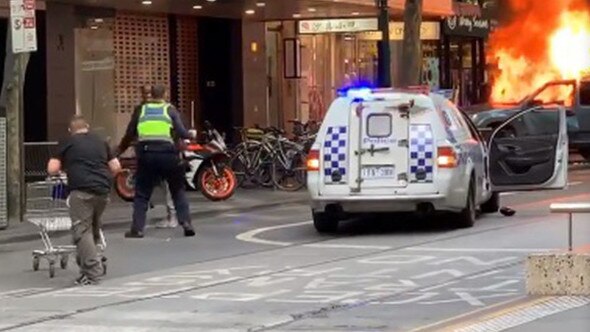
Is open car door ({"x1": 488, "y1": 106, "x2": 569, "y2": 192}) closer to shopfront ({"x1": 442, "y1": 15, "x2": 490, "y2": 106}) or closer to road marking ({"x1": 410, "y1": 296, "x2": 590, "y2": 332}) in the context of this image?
road marking ({"x1": 410, "y1": 296, "x2": 590, "y2": 332})

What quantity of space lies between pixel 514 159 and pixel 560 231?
7.27ft

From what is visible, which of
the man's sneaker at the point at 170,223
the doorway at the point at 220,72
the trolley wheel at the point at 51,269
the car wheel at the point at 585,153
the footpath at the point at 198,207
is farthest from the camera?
the car wheel at the point at 585,153

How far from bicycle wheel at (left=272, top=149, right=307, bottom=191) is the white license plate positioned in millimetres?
7565

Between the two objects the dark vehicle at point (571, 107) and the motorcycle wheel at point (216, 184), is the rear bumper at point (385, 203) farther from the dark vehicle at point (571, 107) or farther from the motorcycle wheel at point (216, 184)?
the dark vehicle at point (571, 107)

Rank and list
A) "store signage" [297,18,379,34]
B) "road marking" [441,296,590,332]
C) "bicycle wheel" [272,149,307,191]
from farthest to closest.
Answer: "store signage" [297,18,379,34], "bicycle wheel" [272,149,307,191], "road marking" [441,296,590,332]

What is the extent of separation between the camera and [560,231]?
14.9 metres

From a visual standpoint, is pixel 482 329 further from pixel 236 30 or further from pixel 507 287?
pixel 236 30

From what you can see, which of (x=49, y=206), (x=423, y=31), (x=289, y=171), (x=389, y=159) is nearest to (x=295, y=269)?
Result: (x=49, y=206)

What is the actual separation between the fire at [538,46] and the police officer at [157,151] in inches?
955

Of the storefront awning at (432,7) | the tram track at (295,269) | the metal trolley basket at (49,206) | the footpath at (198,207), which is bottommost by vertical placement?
the footpath at (198,207)

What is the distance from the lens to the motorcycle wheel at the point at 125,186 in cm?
2025

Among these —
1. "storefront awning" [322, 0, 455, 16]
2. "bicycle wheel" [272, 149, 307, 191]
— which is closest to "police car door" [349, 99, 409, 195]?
"bicycle wheel" [272, 149, 307, 191]

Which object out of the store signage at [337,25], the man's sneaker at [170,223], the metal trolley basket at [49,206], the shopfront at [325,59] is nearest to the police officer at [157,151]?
the man's sneaker at [170,223]

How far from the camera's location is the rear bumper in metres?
15.0
